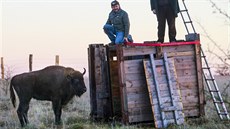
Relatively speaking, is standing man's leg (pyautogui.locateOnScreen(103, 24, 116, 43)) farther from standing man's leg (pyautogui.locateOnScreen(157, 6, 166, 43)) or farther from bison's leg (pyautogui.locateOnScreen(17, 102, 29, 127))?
bison's leg (pyautogui.locateOnScreen(17, 102, 29, 127))

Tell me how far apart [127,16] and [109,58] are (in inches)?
51.7

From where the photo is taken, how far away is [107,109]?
46.4 ft

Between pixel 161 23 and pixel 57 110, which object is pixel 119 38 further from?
pixel 57 110

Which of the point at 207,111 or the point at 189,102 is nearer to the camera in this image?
the point at 189,102

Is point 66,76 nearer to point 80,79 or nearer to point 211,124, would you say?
point 80,79

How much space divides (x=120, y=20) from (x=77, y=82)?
88.7 inches

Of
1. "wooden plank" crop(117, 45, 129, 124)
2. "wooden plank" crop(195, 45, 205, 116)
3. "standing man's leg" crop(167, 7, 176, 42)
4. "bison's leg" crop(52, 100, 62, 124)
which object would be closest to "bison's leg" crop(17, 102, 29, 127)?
"bison's leg" crop(52, 100, 62, 124)

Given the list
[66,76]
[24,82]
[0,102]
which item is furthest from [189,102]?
[0,102]

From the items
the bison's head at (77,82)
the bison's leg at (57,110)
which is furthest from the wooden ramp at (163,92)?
the bison's leg at (57,110)

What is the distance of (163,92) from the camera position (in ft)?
42.2

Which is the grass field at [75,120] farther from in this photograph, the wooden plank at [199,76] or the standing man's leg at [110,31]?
the standing man's leg at [110,31]

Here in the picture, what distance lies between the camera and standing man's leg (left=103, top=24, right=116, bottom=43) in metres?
14.2

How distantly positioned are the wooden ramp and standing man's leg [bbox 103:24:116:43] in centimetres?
177

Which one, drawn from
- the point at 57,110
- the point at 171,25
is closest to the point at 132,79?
the point at 171,25
